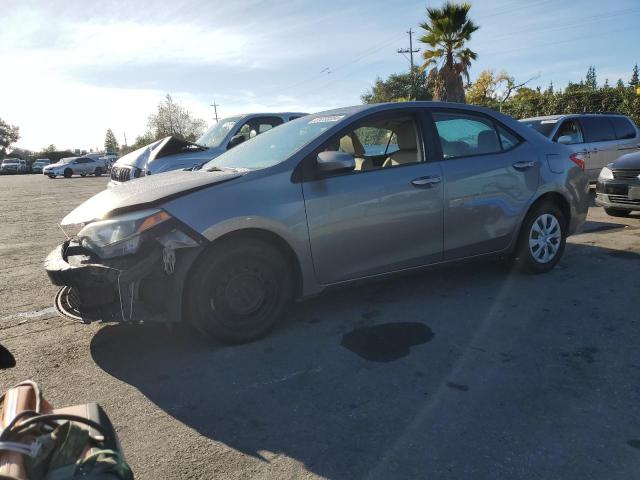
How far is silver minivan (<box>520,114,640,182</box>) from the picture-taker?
10258 millimetres

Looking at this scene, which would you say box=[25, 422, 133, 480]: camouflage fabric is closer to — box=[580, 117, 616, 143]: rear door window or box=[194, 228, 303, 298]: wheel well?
box=[194, 228, 303, 298]: wheel well

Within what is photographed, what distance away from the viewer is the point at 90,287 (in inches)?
127

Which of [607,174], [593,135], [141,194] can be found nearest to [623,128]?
[593,135]

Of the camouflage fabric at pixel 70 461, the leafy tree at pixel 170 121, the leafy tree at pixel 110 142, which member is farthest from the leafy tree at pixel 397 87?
the leafy tree at pixel 110 142

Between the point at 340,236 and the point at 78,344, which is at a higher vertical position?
the point at 340,236

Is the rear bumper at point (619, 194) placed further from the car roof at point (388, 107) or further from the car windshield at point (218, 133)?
the car windshield at point (218, 133)

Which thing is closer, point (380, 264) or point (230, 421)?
point (230, 421)

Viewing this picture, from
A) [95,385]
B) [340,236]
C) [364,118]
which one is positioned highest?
[364,118]

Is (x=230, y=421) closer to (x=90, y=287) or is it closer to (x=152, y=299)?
(x=152, y=299)

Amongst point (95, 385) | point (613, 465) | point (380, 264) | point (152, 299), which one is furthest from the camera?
point (380, 264)

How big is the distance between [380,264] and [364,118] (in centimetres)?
121

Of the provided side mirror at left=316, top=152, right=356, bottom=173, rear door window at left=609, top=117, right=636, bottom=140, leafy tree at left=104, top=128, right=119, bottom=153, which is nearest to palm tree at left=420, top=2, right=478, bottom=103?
rear door window at left=609, top=117, right=636, bottom=140

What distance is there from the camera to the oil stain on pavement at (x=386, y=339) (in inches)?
135

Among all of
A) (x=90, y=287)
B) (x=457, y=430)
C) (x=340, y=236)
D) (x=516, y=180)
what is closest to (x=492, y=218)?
(x=516, y=180)
